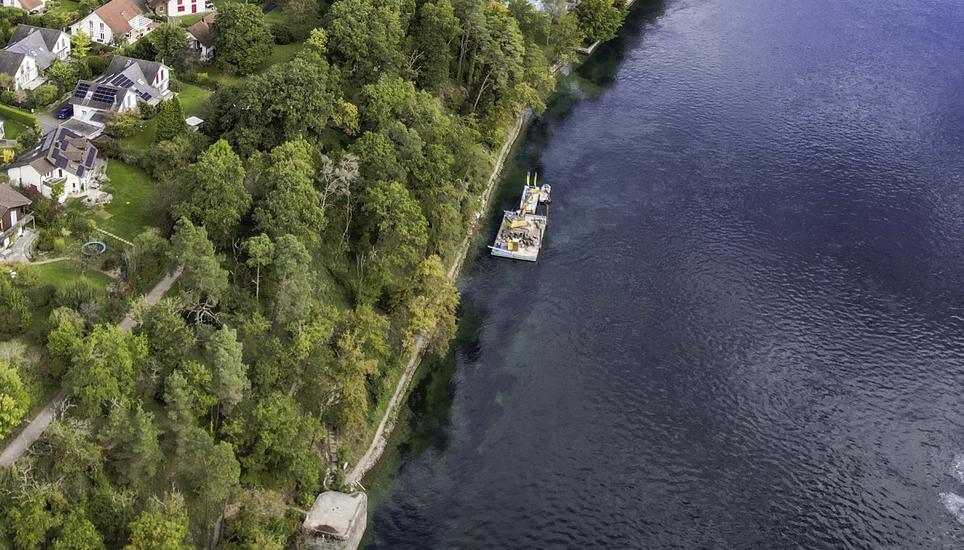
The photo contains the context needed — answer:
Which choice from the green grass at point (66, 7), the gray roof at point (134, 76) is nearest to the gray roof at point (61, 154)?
the gray roof at point (134, 76)

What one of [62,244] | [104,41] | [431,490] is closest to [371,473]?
[431,490]

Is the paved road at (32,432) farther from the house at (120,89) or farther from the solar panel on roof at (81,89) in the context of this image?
the solar panel on roof at (81,89)

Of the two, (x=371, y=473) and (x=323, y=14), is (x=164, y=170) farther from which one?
(x=323, y=14)

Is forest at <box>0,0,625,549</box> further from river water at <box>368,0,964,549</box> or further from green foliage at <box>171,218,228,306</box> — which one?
river water at <box>368,0,964,549</box>

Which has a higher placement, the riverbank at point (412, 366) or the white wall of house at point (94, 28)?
Answer: the white wall of house at point (94, 28)

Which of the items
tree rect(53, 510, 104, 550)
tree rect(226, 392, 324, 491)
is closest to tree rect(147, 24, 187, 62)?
tree rect(226, 392, 324, 491)

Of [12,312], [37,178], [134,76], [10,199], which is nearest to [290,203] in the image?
[37,178]
